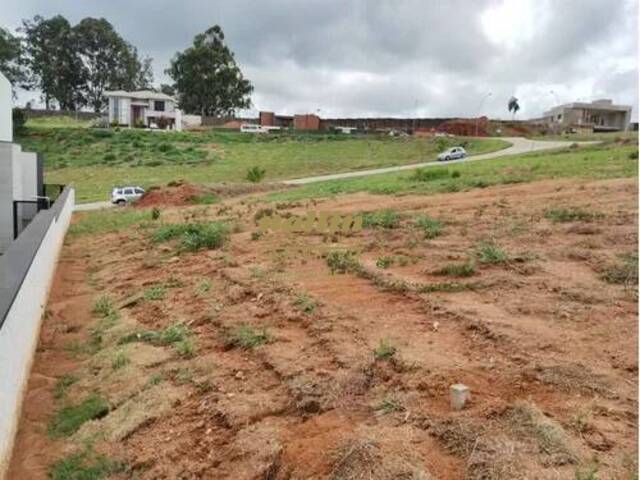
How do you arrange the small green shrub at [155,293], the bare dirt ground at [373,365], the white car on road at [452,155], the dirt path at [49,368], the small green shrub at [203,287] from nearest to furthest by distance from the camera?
1. the bare dirt ground at [373,365]
2. the dirt path at [49,368]
3. the small green shrub at [203,287]
4. the small green shrub at [155,293]
5. the white car on road at [452,155]

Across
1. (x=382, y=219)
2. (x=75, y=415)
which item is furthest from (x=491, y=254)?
(x=75, y=415)

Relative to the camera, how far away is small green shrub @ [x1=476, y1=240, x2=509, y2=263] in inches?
260

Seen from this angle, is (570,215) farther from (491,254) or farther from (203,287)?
(203,287)

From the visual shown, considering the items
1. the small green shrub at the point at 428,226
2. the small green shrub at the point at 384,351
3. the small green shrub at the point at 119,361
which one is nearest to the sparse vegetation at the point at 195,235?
the small green shrub at the point at 428,226

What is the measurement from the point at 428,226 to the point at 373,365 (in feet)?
16.1

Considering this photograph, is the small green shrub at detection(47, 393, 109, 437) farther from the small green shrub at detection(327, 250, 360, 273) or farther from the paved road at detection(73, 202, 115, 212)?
the paved road at detection(73, 202, 115, 212)

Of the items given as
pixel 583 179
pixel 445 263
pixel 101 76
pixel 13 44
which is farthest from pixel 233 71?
pixel 445 263

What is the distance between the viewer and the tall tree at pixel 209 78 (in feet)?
216

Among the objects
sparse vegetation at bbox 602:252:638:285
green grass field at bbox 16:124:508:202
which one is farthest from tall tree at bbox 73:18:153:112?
sparse vegetation at bbox 602:252:638:285

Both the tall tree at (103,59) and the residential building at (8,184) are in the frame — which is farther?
the tall tree at (103,59)

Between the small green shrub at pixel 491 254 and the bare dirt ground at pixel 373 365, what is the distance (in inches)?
2.6

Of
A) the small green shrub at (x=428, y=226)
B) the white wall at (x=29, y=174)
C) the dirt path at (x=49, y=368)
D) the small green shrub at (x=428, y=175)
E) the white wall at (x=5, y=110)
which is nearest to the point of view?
the dirt path at (x=49, y=368)

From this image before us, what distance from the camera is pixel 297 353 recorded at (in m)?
4.96

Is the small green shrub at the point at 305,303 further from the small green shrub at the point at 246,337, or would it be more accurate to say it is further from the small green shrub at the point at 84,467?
the small green shrub at the point at 84,467
